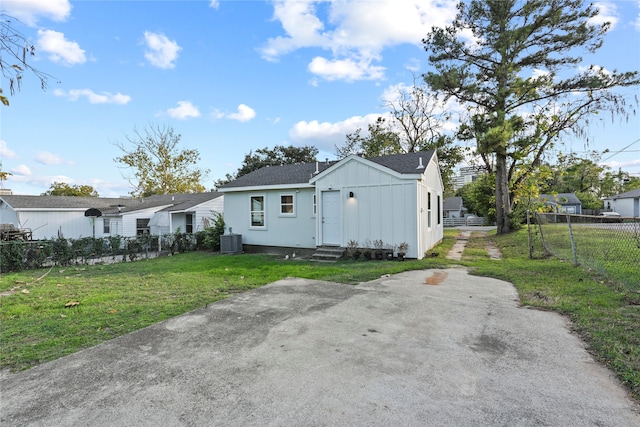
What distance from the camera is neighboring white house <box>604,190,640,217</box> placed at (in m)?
39.7

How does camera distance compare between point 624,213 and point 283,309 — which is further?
point 624,213

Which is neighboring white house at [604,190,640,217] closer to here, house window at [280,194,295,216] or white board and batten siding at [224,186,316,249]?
white board and batten siding at [224,186,316,249]

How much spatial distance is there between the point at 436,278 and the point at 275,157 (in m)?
27.8

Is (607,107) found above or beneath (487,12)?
beneath

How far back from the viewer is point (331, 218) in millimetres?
11172

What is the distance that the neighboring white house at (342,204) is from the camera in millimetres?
9961

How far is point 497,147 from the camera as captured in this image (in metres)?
16.7

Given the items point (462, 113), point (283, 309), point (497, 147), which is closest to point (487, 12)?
point (462, 113)

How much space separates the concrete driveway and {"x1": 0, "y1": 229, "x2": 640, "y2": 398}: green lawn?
1.15 ft

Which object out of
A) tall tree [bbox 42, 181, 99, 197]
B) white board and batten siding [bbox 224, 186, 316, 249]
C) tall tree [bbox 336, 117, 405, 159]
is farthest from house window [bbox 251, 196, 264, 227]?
tall tree [bbox 42, 181, 99, 197]

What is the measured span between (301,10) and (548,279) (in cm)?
996

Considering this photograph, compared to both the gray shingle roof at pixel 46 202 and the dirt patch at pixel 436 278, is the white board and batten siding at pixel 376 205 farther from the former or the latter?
the gray shingle roof at pixel 46 202

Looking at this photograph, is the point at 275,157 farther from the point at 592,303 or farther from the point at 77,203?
the point at 592,303

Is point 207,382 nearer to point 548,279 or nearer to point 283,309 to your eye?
point 283,309
